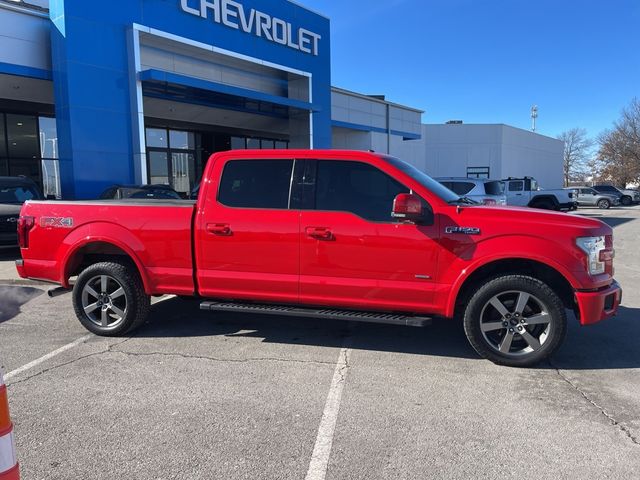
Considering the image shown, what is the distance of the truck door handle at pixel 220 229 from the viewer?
4996mm

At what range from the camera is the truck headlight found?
4.29 m

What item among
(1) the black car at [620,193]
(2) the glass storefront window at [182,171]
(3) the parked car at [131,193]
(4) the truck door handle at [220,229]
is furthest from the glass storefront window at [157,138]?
(1) the black car at [620,193]

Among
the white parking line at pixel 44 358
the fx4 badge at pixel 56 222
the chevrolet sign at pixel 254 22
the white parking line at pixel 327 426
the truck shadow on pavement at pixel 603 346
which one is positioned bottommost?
the truck shadow on pavement at pixel 603 346

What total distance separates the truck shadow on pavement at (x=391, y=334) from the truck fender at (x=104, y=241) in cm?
93

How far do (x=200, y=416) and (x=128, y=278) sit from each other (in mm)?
2324

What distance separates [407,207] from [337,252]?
827 millimetres

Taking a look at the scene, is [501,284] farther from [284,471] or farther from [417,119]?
[417,119]

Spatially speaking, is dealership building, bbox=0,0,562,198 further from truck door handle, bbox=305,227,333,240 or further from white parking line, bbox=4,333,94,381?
truck door handle, bbox=305,227,333,240

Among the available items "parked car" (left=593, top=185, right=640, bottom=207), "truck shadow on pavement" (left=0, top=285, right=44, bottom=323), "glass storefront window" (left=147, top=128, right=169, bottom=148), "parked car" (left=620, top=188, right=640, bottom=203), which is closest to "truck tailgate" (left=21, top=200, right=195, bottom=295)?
"truck shadow on pavement" (left=0, top=285, right=44, bottom=323)

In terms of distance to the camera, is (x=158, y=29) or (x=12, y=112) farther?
(x=12, y=112)

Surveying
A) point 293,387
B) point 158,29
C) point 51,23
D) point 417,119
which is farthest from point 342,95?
point 293,387

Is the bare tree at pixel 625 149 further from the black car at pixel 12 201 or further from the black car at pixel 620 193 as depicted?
the black car at pixel 12 201

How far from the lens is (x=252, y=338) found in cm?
543

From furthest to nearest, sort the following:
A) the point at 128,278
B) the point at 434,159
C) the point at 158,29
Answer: the point at 434,159
the point at 158,29
the point at 128,278
